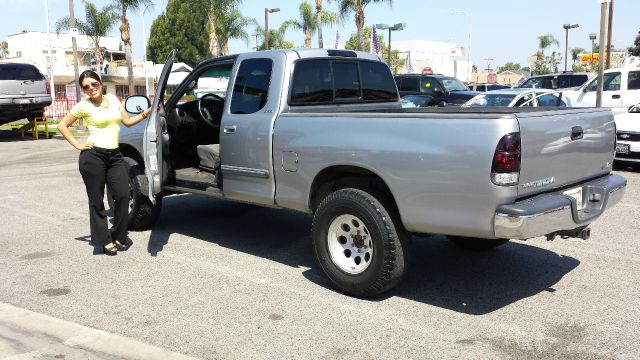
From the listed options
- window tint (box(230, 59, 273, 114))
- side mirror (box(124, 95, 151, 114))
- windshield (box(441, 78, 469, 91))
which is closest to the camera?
window tint (box(230, 59, 273, 114))

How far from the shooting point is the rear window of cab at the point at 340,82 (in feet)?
18.0

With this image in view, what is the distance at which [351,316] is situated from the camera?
4391mm

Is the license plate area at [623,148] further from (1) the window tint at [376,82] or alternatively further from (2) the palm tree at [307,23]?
(2) the palm tree at [307,23]

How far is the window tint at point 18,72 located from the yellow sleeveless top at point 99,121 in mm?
14417

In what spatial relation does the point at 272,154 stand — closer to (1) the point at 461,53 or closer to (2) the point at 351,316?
(2) the point at 351,316

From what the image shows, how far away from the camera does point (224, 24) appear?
4625cm

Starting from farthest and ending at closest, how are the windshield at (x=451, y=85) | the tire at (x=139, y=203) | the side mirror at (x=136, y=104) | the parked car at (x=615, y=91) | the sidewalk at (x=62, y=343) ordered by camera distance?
the windshield at (x=451, y=85), the parked car at (x=615, y=91), the tire at (x=139, y=203), the side mirror at (x=136, y=104), the sidewalk at (x=62, y=343)

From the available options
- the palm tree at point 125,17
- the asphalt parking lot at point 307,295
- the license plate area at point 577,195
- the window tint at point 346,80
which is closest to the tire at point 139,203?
the asphalt parking lot at point 307,295

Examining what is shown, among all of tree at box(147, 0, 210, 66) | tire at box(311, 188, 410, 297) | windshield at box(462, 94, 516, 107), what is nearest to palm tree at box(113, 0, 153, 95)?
windshield at box(462, 94, 516, 107)

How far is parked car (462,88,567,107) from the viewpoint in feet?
42.1

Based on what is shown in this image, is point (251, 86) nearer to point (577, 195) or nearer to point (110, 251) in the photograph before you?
point (110, 251)

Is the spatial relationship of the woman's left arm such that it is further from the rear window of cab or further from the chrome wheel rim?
the chrome wheel rim

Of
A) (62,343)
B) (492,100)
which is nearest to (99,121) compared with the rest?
(62,343)

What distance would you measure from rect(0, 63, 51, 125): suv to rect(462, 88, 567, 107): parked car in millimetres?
13233
